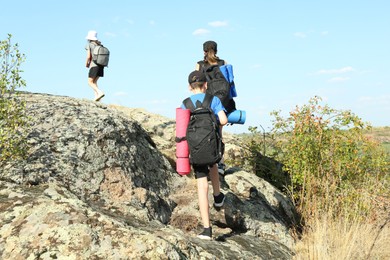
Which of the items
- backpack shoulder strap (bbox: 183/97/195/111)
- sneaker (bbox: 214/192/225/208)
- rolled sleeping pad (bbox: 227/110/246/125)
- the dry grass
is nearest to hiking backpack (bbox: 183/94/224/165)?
backpack shoulder strap (bbox: 183/97/195/111)

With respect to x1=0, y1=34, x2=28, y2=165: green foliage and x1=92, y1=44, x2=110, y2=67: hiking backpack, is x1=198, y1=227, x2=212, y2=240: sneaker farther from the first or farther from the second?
x1=92, y1=44, x2=110, y2=67: hiking backpack

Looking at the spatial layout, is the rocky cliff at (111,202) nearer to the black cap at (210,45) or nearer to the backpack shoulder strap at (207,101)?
the backpack shoulder strap at (207,101)

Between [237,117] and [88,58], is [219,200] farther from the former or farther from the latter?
[88,58]

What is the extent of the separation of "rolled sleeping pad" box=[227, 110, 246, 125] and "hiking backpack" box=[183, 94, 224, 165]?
4.53ft

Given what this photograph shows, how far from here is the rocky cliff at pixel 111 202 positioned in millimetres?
3607

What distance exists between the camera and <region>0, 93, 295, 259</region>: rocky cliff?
3.61 metres

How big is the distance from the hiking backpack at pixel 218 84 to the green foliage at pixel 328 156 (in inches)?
99.4

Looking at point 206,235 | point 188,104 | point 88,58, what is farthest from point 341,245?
point 88,58

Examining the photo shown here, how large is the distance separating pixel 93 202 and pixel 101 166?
0.61 meters

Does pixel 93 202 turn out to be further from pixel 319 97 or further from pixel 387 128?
pixel 387 128

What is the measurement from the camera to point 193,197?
20.6 ft

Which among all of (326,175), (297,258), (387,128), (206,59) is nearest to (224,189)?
(297,258)

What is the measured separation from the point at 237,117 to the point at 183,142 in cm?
160

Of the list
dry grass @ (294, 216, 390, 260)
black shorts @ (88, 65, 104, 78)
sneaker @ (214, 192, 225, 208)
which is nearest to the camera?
dry grass @ (294, 216, 390, 260)
